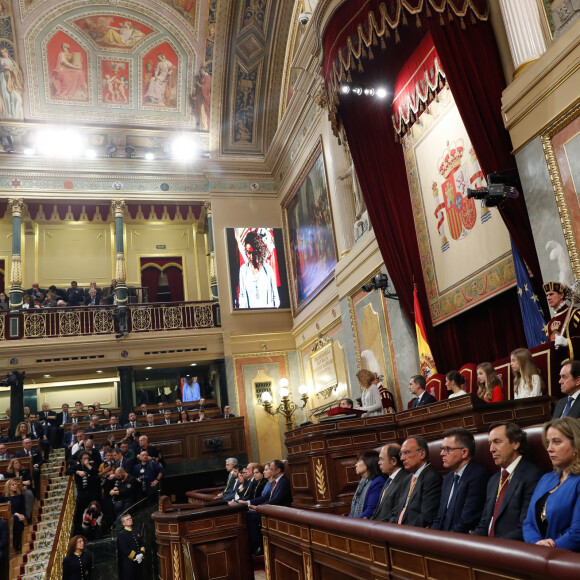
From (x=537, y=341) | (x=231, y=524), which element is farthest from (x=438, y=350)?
(x=231, y=524)

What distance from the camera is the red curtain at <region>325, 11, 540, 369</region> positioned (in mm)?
5934

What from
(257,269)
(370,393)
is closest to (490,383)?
(370,393)

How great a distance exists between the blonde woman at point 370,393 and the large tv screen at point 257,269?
7.55m

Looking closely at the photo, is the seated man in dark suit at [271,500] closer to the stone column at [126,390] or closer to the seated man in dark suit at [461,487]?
the seated man in dark suit at [461,487]

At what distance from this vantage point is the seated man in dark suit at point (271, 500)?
6.01 m

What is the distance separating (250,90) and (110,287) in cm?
583

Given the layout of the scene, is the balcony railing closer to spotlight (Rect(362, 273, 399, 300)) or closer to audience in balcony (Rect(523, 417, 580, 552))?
spotlight (Rect(362, 273, 399, 300))

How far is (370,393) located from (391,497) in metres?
3.44

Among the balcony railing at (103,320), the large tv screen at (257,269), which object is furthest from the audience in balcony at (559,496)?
the balcony railing at (103,320)

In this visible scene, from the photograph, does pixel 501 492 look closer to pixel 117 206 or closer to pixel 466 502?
pixel 466 502

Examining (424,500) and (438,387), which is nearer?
(424,500)

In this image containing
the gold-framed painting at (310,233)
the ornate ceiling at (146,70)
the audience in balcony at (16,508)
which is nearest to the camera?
the audience in balcony at (16,508)

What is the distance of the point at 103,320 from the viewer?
14.2 meters

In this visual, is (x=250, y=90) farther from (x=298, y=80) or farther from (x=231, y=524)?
(x=231, y=524)
